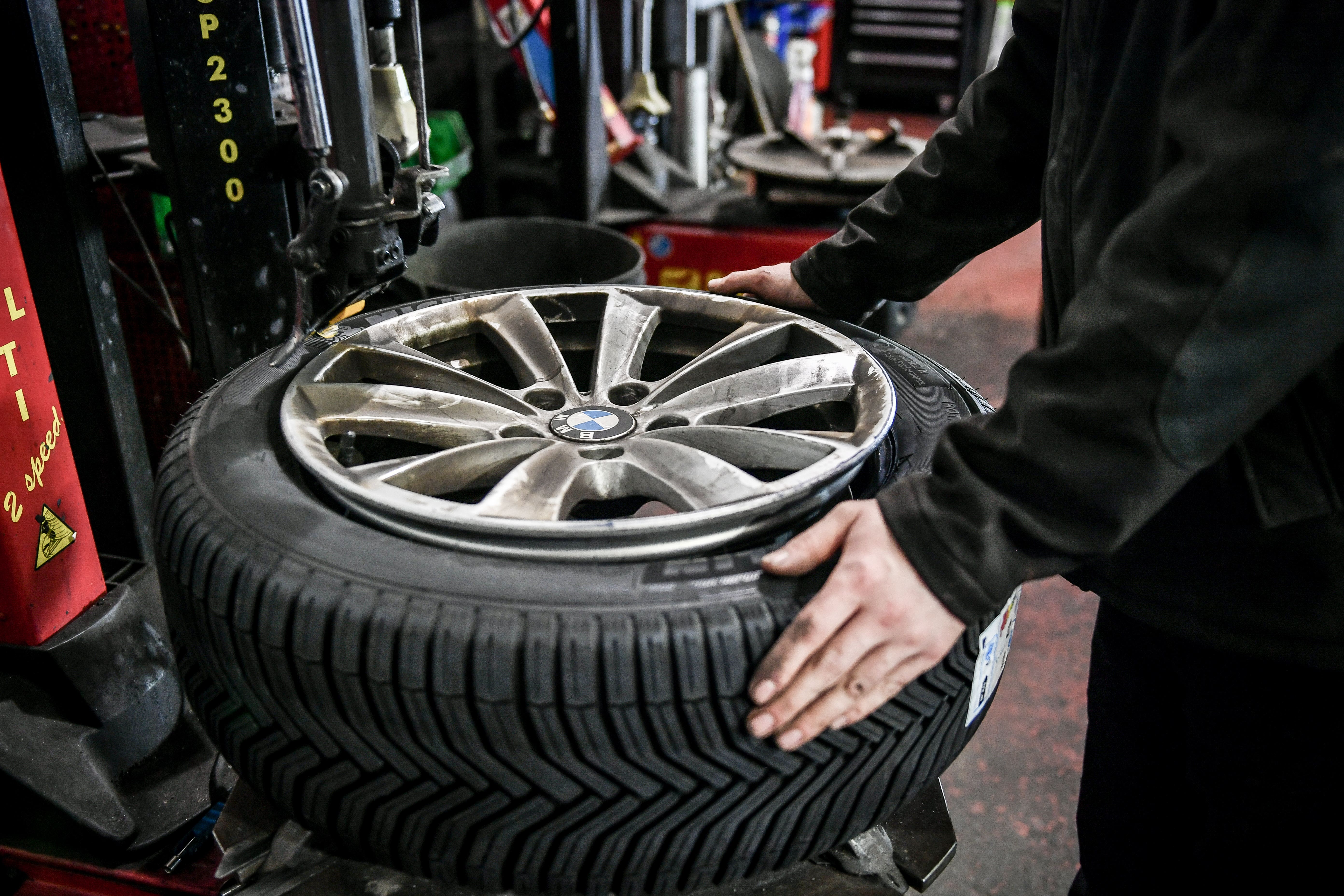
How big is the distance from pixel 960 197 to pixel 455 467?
64 centimetres

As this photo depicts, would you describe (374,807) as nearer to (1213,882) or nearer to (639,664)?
(639,664)

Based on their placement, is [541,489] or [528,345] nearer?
[541,489]

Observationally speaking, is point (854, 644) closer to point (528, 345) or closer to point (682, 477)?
point (682, 477)

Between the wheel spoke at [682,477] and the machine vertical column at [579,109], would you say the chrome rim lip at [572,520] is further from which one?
A: the machine vertical column at [579,109]

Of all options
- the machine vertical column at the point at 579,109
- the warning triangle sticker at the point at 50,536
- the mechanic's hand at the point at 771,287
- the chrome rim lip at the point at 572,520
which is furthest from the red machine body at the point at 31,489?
the machine vertical column at the point at 579,109

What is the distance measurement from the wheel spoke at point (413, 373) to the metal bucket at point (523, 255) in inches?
47.2

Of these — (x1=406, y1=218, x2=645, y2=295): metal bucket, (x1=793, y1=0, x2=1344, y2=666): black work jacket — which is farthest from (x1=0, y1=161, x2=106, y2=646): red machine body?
(x1=406, y1=218, x2=645, y2=295): metal bucket

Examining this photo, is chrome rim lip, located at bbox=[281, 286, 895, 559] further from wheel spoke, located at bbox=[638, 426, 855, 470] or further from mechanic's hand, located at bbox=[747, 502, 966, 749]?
mechanic's hand, located at bbox=[747, 502, 966, 749]

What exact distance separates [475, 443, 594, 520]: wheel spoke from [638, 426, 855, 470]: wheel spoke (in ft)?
0.31

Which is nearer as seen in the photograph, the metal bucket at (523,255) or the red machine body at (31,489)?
the red machine body at (31,489)

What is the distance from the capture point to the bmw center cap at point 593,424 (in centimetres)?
112

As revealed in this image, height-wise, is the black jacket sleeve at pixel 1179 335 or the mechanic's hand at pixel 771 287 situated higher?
the black jacket sleeve at pixel 1179 335

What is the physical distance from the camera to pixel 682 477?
0.98m

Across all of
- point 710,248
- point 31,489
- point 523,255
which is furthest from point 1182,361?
point 710,248
